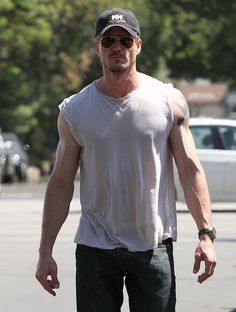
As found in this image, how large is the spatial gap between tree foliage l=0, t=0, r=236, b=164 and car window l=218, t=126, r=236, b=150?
58.6 feet

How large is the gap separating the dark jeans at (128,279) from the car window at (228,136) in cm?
1502

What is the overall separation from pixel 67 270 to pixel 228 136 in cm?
896

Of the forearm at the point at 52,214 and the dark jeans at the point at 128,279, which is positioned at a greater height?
the forearm at the point at 52,214

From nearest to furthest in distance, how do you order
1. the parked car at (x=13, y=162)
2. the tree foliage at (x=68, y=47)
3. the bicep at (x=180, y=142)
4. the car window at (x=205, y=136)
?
the bicep at (x=180, y=142), the car window at (x=205, y=136), the parked car at (x=13, y=162), the tree foliage at (x=68, y=47)

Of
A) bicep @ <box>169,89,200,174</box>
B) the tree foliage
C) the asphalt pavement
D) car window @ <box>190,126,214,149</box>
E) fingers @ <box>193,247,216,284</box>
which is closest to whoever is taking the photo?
fingers @ <box>193,247,216,284</box>

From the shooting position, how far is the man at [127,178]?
5.36m

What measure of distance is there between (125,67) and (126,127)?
0.26m

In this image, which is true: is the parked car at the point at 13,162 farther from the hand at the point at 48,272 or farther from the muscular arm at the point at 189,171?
the muscular arm at the point at 189,171

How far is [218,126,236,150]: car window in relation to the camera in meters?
20.4

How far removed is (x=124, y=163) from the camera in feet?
17.6

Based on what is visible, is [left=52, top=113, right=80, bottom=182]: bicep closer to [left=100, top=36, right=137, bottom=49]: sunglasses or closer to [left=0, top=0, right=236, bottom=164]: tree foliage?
[left=100, top=36, right=137, bottom=49]: sunglasses

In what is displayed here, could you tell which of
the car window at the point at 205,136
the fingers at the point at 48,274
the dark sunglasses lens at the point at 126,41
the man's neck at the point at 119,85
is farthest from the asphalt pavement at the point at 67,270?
the dark sunglasses lens at the point at 126,41

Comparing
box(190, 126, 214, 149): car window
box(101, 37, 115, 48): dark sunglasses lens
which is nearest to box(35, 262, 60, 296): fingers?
box(101, 37, 115, 48): dark sunglasses lens

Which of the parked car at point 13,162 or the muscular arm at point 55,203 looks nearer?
the muscular arm at point 55,203
